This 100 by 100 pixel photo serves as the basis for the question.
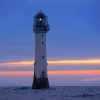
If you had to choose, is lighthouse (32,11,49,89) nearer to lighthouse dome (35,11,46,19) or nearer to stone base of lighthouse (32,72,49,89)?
stone base of lighthouse (32,72,49,89)

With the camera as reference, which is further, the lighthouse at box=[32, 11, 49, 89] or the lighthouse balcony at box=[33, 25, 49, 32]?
the lighthouse balcony at box=[33, 25, 49, 32]

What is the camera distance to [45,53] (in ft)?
230

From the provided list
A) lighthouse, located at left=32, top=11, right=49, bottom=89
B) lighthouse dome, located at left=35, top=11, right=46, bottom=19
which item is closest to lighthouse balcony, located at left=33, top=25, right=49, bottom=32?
lighthouse, located at left=32, top=11, right=49, bottom=89

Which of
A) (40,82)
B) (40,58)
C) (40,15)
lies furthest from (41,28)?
(40,82)

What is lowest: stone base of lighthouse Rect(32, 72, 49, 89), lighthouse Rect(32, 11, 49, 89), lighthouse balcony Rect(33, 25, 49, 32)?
stone base of lighthouse Rect(32, 72, 49, 89)

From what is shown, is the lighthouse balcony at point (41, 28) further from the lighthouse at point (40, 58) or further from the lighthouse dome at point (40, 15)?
the lighthouse dome at point (40, 15)

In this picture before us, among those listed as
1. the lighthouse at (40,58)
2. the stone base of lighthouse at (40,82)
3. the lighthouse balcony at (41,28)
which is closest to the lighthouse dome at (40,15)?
the lighthouse at (40,58)

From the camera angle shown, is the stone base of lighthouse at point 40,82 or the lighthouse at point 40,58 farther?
the stone base of lighthouse at point 40,82

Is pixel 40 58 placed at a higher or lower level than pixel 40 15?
lower

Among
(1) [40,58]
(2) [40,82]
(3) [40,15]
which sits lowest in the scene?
(2) [40,82]

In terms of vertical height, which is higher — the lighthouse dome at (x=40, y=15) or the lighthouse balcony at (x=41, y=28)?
the lighthouse dome at (x=40, y=15)

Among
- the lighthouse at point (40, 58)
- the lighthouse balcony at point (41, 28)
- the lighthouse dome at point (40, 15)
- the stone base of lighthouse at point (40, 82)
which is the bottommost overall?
the stone base of lighthouse at point (40, 82)

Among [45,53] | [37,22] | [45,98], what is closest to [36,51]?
[45,53]

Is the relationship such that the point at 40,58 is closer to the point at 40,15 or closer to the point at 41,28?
the point at 41,28
